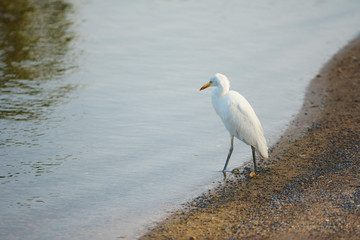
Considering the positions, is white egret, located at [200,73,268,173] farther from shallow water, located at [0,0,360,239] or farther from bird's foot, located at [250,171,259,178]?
shallow water, located at [0,0,360,239]

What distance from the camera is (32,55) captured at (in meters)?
14.4

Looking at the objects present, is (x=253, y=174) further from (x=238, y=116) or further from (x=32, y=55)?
(x=32, y=55)

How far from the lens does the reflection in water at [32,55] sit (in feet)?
36.6

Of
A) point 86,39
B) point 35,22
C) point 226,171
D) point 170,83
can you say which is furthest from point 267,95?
point 35,22

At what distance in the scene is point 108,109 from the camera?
11.0 meters

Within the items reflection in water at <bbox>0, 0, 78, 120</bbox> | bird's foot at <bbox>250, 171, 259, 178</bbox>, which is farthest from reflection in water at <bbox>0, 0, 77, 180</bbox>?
bird's foot at <bbox>250, 171, 259, 178</bbox>

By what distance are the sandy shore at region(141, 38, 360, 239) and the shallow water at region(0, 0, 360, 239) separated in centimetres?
52

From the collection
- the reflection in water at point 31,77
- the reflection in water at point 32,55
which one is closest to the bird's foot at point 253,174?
the reflection in water at point 31,77

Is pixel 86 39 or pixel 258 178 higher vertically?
pixel 86 39

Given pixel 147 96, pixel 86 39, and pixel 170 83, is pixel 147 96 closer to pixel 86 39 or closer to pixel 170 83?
pixel 170 83

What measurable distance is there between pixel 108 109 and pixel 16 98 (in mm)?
2337

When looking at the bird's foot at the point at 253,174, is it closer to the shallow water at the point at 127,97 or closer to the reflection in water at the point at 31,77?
the shallow water at the point at 127,97

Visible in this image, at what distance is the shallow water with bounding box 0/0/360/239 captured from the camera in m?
7.28

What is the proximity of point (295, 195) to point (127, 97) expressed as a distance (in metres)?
5.95
